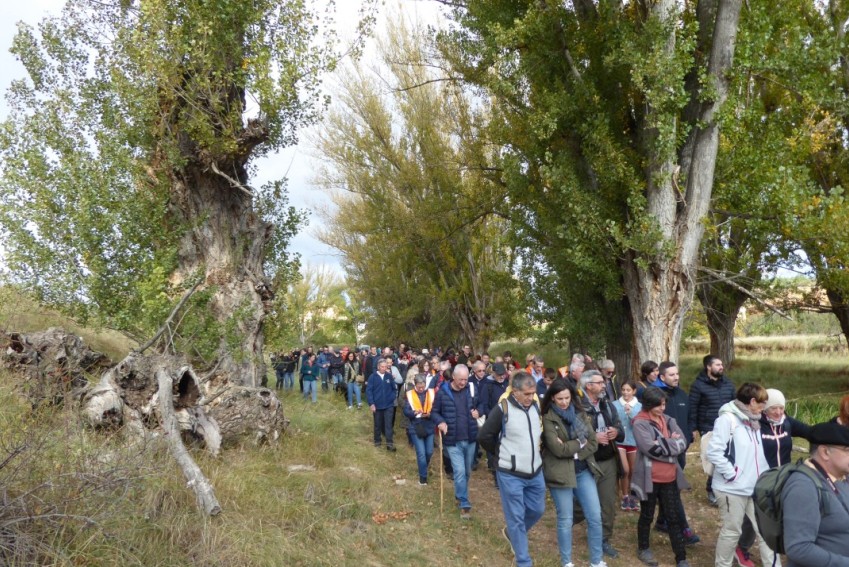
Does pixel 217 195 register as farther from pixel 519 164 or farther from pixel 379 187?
pixel 379 187

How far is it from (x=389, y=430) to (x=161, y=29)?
804 centimetres

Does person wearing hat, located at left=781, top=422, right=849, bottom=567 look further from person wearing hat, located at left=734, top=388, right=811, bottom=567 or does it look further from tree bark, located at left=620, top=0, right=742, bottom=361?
tree bark, located at left=620, top=0, right=742, bottom=361

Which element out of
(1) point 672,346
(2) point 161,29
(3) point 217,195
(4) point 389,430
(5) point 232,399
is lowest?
(4) point 389,430

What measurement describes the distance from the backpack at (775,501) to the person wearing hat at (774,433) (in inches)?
88.4

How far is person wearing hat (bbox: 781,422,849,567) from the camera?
2.94m

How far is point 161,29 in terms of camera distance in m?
9.84

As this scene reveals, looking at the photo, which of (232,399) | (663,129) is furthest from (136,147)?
(663,129)

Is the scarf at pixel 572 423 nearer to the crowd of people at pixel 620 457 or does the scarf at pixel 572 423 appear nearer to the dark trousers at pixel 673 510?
the crowd of people at pixel 620 457

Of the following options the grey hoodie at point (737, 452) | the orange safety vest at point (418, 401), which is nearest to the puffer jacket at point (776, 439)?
the grey hoodie at point (737, 452)

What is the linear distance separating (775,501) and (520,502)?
2722 mm

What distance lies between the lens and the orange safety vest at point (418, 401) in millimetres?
8906

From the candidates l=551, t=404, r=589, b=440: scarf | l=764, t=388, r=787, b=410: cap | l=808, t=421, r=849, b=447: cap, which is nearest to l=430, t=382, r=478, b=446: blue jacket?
l=551, t=404, r=589, b=440: scarf

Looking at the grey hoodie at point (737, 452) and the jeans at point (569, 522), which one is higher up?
the grey hoodie at point (737, 452)

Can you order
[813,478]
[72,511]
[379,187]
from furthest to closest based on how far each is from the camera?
[379,187] → [72,511] → [813,478]
